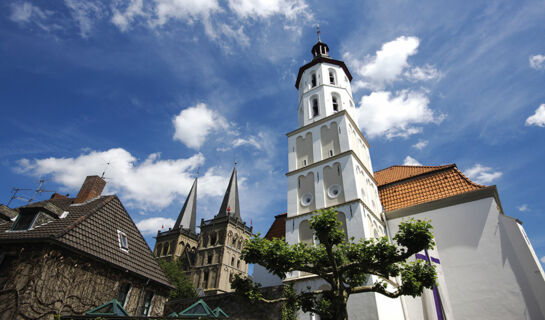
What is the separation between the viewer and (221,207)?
6569 centimetres

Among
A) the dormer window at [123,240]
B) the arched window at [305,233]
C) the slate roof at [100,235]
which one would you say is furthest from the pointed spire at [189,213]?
the arched window at [305,233]

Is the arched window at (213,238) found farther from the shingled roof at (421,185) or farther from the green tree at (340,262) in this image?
the green tree at (340,262)

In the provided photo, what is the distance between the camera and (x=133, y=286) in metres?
14.4

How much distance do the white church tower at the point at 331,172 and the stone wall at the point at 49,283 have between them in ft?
31.7

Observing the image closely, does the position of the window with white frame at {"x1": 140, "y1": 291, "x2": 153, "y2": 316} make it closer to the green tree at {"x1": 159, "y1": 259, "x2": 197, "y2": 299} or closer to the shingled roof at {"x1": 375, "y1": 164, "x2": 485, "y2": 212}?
the shingled roof at {"x1": 375, "y1": 164, "x2": 485, "y2": 212}

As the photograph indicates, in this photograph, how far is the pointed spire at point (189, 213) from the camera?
220 feet

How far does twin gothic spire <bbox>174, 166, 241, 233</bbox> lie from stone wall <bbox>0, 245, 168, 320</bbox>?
1956 inches

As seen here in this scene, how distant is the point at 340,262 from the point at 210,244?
53488 mm

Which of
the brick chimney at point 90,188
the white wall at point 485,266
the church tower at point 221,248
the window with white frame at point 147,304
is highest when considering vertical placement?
the church tower at point 221,248

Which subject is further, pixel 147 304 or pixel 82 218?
pixel 147 304

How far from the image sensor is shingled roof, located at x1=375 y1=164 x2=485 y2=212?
18.3m

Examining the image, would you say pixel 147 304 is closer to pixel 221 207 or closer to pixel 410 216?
pixel 410 216

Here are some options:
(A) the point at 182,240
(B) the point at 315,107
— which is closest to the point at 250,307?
(B) the point at 315,107

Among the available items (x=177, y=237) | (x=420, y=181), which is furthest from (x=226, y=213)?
(x=420, y=181)
